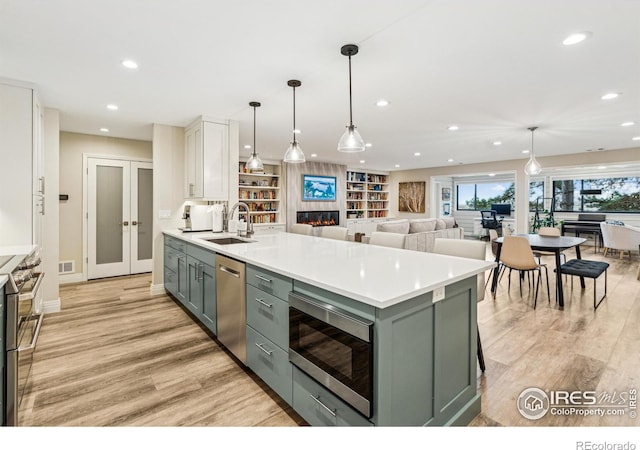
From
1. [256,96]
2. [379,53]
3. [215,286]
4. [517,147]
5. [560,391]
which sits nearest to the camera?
[560,391]

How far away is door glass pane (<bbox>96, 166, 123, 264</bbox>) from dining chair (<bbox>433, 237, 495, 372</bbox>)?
5.19m

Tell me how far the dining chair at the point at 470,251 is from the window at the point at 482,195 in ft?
33.0

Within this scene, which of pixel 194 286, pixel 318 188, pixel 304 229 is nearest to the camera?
pixel 194 286

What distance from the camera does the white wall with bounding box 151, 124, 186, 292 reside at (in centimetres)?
436

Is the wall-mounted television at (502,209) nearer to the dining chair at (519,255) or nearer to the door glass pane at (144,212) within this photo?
the dining chair at (519,255)

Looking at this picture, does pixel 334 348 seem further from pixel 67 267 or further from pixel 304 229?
pixel 67 267

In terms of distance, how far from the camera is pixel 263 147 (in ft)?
21.5

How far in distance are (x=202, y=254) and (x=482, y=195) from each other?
11.2 metres

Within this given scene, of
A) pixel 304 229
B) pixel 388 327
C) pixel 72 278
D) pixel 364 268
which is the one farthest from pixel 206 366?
pixel 72 278

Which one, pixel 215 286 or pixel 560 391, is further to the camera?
pixel 215 286

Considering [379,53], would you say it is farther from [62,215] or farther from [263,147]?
[62,215]

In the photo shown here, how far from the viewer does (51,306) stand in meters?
3.69
